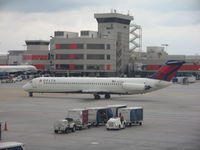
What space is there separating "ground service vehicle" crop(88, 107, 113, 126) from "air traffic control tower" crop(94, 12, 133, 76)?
4462 inches

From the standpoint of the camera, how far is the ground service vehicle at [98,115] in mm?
41719

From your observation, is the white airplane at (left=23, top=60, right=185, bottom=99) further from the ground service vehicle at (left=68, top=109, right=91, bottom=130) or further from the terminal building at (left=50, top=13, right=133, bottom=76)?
the terminal building at (left=50, top=13, right=133, bottom=76)

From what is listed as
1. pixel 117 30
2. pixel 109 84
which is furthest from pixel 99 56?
pixel 109 84

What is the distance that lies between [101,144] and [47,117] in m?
16.6

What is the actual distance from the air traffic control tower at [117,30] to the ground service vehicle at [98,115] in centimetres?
11333

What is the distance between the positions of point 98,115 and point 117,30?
4727 inches

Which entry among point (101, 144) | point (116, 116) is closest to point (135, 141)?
point (101, 144)

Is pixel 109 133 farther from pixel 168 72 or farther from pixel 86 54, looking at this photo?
pixel 86 54

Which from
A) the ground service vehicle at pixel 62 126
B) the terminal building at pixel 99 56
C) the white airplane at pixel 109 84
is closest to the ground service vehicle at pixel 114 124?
the ground service vehicle at pixel 62 126

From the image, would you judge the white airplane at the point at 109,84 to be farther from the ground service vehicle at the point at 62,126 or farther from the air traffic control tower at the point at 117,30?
the air traffic control tower at the point at 117,30

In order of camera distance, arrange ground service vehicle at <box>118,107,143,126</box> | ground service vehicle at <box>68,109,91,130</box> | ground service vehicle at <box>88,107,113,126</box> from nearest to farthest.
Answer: ground service vehicle at <box>68,109,91,130</box> < ground service vehicle at <box>88,107,113,126</box> < ground service vehicle at <box>118,107,143,126</box>

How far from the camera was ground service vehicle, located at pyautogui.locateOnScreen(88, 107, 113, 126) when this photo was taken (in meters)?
41.7

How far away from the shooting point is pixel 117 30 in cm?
16025

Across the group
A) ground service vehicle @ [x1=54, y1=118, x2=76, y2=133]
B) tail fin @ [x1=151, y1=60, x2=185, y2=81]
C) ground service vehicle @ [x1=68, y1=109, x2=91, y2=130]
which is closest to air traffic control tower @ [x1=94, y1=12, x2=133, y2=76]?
tail fin @ [x1=151, y1=60, x2=185, y2=81]
